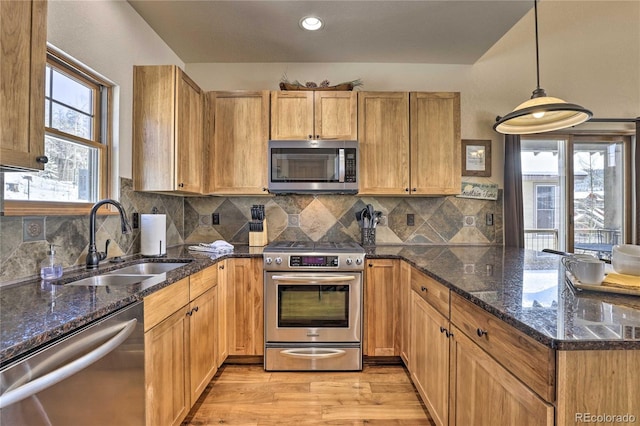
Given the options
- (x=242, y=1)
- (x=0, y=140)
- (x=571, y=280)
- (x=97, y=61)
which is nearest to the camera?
→ (x=0, y=140)

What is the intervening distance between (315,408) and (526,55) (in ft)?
11.9

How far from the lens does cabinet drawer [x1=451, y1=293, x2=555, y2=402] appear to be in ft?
2.61

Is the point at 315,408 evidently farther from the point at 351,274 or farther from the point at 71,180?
the point at 71,180

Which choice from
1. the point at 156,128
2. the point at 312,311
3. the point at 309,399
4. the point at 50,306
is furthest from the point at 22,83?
the point at 309,399

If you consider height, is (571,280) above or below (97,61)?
below

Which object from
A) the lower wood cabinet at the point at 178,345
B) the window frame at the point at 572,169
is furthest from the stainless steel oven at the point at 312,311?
the window frame at the point at 572,169

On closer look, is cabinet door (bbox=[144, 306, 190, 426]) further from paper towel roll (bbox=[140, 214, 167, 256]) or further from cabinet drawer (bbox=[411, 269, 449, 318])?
cabinet drawer (bbox=[411, 269, 449, 318])

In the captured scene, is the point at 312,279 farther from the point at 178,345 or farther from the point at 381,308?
the point at 178,345

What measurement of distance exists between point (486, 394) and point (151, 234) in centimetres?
218

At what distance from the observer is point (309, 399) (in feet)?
6.53

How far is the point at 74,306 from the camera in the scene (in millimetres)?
1057

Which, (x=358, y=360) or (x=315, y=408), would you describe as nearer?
(x=315, y=408)

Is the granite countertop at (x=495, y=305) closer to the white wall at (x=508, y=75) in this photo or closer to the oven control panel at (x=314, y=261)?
the oven control panel at (x=314, y=261)

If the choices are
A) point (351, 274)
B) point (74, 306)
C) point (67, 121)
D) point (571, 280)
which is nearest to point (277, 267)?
point (351, 274)
